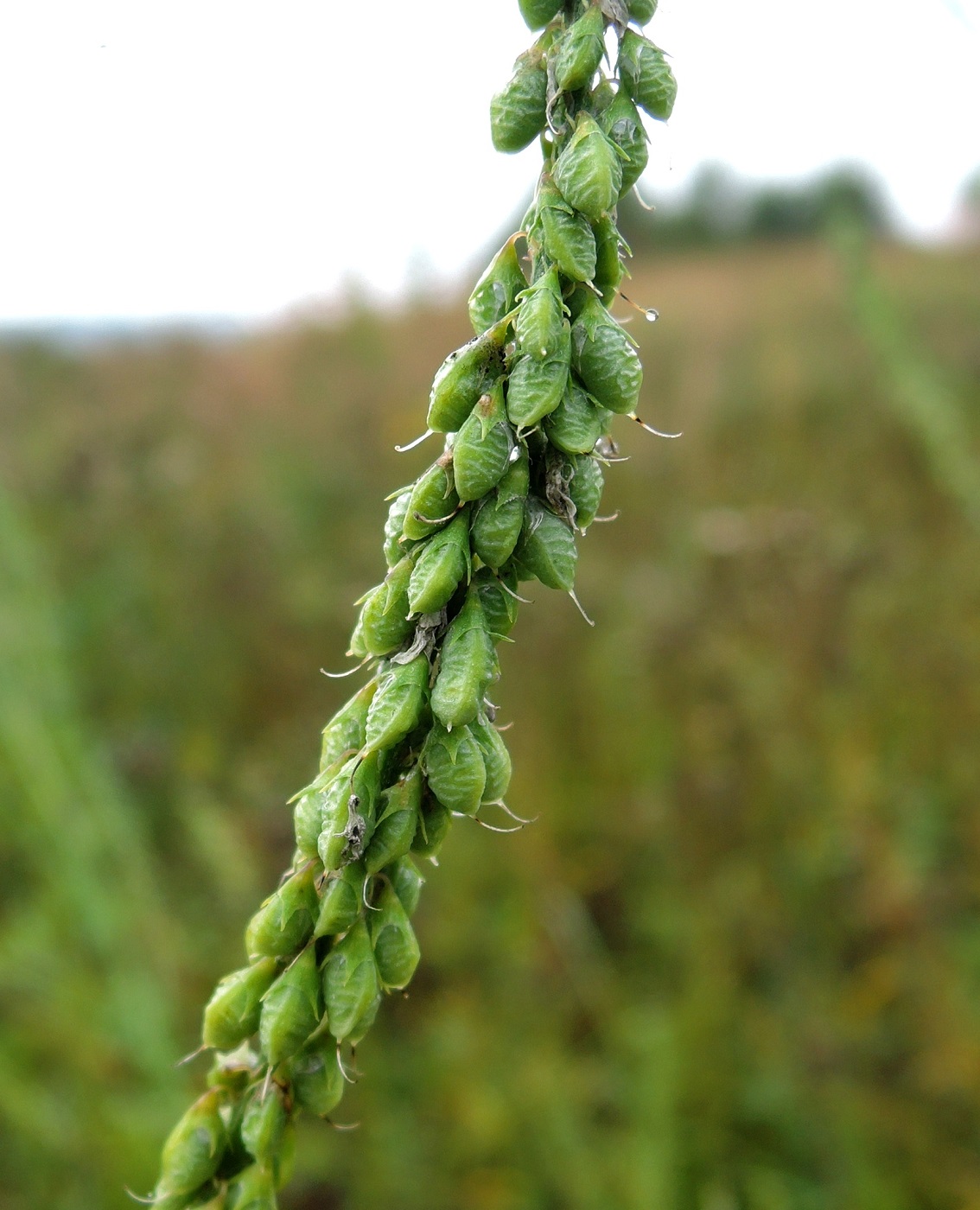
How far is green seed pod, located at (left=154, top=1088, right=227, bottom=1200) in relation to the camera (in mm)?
979

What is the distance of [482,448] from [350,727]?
30cm

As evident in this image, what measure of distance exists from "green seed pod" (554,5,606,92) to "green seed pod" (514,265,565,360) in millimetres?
177

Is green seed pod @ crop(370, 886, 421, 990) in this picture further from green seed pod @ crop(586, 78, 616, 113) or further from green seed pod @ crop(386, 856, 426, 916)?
green seed pod @ crop(586, 78, 616, 113)

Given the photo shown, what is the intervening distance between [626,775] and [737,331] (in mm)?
7593

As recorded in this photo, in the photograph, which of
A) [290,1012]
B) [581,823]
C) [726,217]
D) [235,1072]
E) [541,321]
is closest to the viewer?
[541,321]

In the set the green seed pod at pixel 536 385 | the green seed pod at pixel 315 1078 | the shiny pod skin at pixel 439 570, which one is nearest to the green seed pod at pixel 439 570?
the shiny pod skin at pixel 439 570

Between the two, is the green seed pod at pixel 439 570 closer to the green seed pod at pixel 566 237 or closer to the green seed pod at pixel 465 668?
the green seed pod at pixel 465 668

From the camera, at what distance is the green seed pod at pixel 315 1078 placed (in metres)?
0.96

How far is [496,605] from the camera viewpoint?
897 millimetres

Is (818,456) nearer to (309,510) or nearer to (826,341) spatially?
(826,341)

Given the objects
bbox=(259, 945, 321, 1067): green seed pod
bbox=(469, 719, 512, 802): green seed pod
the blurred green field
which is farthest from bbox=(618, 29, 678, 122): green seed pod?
the blurred green field

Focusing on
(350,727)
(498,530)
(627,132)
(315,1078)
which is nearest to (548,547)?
(498,530)

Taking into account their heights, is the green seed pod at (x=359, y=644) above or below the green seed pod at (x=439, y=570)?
below

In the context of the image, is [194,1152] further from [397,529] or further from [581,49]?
[581,49]
